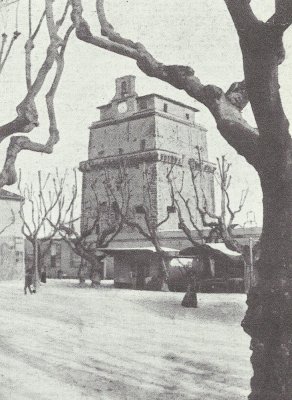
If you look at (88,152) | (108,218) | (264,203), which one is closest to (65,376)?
(264,203)

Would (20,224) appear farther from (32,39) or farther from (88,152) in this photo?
(32,39)

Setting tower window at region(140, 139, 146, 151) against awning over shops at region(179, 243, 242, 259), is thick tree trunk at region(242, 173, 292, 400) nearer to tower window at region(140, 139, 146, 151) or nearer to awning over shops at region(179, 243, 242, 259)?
awning over shops at region(179, 243, 242, 259)

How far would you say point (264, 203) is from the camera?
5.45 meters

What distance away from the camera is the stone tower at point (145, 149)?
1687 inches

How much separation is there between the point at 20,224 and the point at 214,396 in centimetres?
3409

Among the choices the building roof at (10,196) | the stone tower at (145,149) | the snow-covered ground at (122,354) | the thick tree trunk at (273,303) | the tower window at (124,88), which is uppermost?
the tower window at (124,88)

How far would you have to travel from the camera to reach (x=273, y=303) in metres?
5.18

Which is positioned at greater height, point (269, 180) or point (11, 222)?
point (11, 222)

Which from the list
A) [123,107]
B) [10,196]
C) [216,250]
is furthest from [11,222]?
[216,250]

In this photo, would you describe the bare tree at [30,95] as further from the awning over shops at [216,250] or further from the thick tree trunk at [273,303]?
the awning over shops at [216,250]

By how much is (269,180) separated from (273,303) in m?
1.25

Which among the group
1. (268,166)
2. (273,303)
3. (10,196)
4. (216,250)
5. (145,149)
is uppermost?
(145,149)

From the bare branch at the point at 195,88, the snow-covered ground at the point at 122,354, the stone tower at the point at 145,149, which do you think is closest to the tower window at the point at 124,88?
the stone tower at the point at 145,149

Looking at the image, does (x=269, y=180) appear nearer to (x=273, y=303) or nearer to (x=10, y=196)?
(x=273, y=303)
